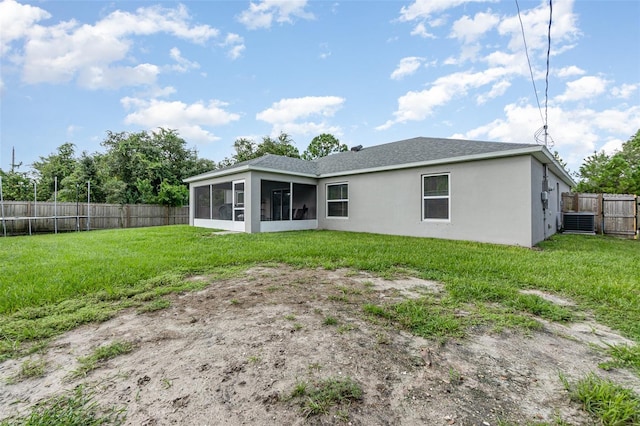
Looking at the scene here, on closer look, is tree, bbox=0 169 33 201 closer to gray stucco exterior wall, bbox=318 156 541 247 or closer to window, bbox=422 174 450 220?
gray stucco exterior wall, bbox=318 156 541 247

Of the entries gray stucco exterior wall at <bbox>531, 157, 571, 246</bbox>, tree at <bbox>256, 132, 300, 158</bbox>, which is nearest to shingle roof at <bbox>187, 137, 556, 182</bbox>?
gray stucco exterior wall at <bbox>531, 157, 571, 246</bbox>

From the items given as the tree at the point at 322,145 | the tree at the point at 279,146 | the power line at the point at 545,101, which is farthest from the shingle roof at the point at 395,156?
the tree at the point at 322,145

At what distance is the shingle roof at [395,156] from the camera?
7.53 meters

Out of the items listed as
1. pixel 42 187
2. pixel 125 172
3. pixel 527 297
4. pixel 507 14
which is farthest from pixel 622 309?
pixel 42 187

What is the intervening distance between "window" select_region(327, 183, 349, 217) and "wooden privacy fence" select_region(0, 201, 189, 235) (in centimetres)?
939

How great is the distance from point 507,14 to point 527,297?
6.82m

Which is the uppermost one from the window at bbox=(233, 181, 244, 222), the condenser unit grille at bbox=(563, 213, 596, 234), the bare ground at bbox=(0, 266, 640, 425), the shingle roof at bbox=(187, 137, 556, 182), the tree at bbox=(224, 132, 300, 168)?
the tree at bbox=(224, 132, 300, 168)

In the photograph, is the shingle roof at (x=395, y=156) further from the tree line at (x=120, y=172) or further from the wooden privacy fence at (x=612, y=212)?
the tree line at (x=120, y=172)

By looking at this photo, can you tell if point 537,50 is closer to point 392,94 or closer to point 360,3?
point 360,3

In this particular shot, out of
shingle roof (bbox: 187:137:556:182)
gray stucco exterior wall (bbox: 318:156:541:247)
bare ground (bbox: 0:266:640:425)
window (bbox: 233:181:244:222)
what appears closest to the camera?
bare ground (bbox: 0:266:640:425)

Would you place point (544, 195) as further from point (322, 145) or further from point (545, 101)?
point (322, 145)

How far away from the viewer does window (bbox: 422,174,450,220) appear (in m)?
8.09

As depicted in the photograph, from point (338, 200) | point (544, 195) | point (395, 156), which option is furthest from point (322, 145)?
point (544, 195)

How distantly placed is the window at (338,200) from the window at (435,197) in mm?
3037
